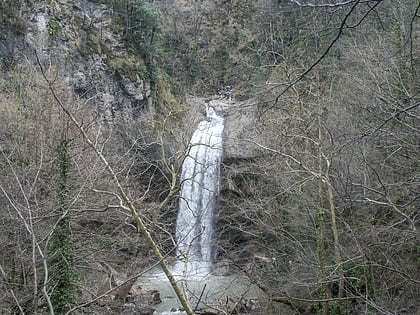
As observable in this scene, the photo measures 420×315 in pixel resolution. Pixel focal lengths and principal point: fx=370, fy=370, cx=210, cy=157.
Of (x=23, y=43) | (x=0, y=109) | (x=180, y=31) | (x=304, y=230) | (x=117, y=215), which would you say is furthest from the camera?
(x=180, y=31)

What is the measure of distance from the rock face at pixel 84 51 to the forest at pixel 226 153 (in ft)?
0.26

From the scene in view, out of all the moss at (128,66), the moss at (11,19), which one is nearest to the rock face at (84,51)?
the moss at (128,66)

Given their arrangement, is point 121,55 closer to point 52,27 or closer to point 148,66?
point 148,66

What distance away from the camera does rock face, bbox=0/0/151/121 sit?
56.7 feet

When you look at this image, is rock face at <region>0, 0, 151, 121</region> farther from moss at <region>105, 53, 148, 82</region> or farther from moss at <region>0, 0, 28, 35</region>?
moss at <region>0, 0, 28, 35</region>

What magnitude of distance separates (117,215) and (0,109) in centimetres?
563

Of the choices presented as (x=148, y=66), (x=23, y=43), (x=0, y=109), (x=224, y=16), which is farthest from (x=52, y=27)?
(x=224, y=16)

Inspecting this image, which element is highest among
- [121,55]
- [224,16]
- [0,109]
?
[224,16]

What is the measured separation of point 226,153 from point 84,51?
30.9 feet

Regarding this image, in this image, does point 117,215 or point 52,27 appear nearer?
point 117,215

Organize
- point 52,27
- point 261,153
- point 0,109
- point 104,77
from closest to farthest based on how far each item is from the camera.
Answer: 1. point 0,109
2. point 261,153
3. point 52,27
4. point 104,77

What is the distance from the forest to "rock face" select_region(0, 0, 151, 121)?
0.26 ft

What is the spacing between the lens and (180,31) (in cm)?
3728

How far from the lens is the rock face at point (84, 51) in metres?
17.3
